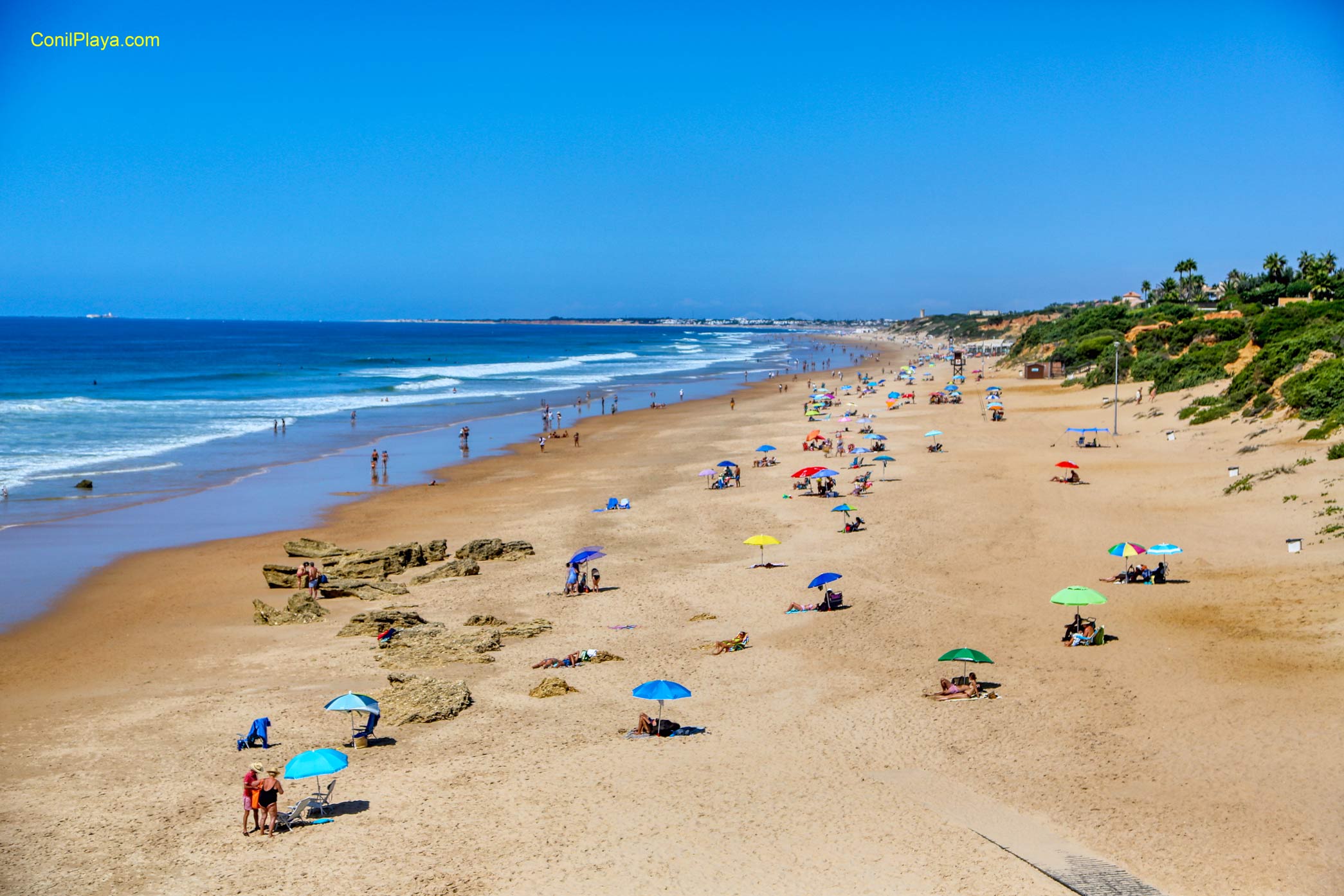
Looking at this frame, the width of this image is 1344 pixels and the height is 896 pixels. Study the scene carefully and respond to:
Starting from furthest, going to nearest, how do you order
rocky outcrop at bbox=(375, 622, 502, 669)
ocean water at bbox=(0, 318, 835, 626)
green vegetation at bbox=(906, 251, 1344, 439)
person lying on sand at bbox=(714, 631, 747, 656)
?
green vegetation at bbox=(906, 251, 1344, 439) → ocean water at bbox=(0, 318, 835, 626) → person lying on sand at bbox=(714, 631, 747, 656) → rocky outcrop at bbox=(375, 622, 502, 669)

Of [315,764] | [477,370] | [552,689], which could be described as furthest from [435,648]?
[477,370]

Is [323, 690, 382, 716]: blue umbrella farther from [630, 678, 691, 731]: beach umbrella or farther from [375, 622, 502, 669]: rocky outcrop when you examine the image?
[630, 678, 691, 731]: beach umbrella

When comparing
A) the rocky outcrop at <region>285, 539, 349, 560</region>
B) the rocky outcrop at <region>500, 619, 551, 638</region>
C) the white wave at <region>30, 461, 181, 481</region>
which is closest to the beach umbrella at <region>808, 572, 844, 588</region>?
the rocky outcrop at <region>500, 619, 551, 638</region>

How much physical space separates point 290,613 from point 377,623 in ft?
7.60

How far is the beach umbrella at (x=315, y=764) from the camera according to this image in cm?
1175

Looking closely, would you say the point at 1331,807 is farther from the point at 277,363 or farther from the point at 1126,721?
the point at 277,363

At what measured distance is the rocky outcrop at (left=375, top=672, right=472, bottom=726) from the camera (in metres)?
14.9

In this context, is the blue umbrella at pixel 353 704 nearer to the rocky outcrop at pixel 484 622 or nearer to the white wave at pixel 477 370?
the rocky outcrop at pixel 484 622

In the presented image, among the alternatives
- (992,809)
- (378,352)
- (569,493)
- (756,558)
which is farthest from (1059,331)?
(378,352)

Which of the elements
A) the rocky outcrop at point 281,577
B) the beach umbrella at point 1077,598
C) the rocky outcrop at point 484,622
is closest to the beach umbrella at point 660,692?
the rocky outcrop at point 484,622

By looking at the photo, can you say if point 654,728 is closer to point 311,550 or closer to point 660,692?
point 660,692

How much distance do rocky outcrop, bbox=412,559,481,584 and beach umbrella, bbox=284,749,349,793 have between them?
10.7m

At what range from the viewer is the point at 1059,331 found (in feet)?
272

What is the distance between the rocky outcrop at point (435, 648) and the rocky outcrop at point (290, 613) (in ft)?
8.67
